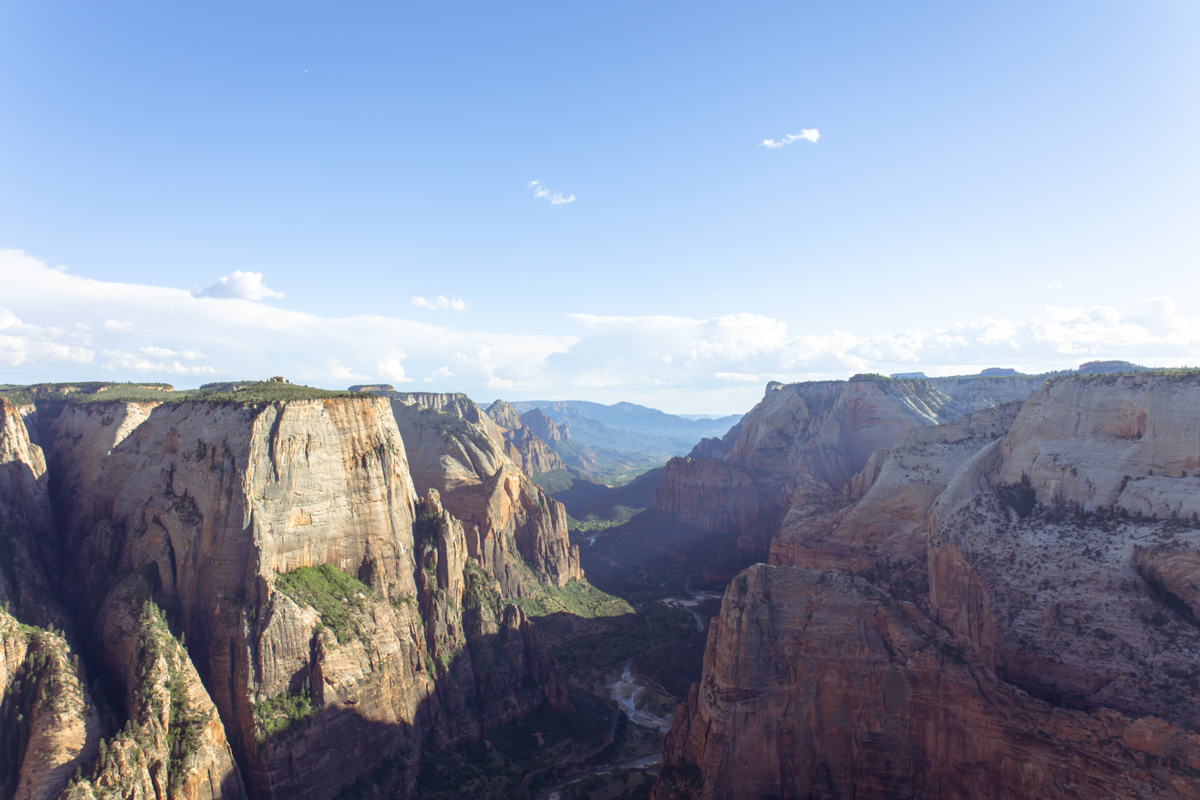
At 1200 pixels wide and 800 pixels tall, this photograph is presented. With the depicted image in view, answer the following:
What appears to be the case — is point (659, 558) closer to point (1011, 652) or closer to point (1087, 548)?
point (1087, 548)

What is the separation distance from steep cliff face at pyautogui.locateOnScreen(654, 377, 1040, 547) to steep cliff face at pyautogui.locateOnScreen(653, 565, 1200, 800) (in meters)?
93.4

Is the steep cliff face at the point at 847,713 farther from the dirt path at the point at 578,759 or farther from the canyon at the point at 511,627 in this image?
the dirt path at the point at 578,759

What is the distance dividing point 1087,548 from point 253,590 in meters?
68.0

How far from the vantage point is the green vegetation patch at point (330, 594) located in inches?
2032

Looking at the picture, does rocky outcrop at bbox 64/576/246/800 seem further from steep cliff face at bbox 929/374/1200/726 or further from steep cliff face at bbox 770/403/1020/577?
steep cliff face at bbox 770/403/1020/577

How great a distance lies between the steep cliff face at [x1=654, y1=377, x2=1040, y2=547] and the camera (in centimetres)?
14200

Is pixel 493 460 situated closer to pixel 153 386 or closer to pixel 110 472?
pixel 153 386

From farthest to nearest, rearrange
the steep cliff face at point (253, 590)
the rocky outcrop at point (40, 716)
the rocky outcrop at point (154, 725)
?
the steep cliff face at point (253, 590) < the rocky outcrop at point (154, 725) < the rocky outcrop at point (40, 716)

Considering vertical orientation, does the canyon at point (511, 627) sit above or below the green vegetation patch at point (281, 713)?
above

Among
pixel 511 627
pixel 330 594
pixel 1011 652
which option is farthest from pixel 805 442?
pixel 330 594

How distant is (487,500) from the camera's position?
9856 centimetres

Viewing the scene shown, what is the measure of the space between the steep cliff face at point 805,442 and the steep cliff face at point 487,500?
46552 millimetres

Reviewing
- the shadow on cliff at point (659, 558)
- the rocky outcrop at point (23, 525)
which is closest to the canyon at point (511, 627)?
the rocky outcrop at point (23, 525)

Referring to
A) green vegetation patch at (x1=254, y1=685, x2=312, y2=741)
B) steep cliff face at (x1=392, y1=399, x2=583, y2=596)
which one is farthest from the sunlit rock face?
steep cliff face at (x1=392, y1=399, x2=583, y2=596)
